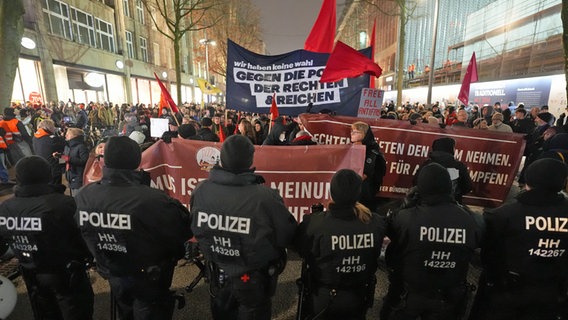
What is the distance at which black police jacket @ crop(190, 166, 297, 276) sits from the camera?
227 centimetres

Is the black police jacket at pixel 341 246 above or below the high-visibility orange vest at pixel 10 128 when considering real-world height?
below

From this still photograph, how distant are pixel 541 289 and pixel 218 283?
2475mm

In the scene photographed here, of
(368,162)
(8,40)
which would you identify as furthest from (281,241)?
(8,40)

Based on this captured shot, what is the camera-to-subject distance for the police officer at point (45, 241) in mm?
2488

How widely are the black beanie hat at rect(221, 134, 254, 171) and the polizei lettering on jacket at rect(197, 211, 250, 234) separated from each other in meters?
0.37

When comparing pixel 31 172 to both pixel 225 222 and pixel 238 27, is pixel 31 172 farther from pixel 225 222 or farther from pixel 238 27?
pixel 238 27

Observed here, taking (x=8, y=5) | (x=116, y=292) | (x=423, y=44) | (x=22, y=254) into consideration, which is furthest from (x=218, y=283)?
(x=423, y=44)

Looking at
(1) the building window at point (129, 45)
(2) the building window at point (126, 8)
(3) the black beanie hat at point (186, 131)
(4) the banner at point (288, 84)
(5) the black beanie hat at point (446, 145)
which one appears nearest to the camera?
(5) the black beanie hat at point (446, 145)

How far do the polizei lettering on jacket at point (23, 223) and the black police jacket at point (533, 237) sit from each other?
362 centimetres

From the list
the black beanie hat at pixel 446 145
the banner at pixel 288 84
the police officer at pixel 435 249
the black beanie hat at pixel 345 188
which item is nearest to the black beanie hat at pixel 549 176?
the police officer at pixel 435 249

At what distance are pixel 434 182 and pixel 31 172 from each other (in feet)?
10.4

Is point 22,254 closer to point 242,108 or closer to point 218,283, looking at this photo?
point 218,283

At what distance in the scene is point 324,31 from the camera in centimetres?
607

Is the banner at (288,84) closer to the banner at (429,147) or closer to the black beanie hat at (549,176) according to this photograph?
the banner at (429,147)
